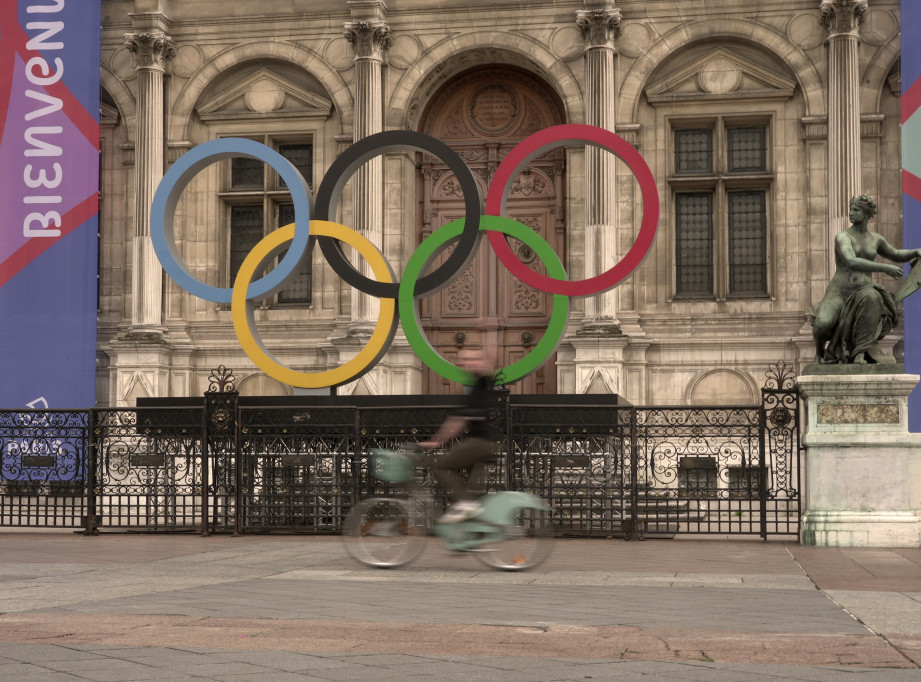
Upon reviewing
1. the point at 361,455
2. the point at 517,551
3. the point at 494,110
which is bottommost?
the point at 517,551

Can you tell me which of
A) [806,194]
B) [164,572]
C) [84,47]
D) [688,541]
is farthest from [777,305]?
[164,572]

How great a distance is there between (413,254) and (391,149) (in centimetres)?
193

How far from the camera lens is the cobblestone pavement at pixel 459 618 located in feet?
22.9

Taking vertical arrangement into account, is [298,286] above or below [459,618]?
above

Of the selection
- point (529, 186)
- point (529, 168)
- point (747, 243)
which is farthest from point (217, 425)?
point (747, 243)

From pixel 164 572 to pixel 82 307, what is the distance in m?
16.6

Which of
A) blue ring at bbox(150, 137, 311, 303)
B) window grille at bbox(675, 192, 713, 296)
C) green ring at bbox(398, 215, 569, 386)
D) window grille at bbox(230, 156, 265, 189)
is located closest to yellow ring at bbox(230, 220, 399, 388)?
blue ring at bbox(150, 137, 311, 303)

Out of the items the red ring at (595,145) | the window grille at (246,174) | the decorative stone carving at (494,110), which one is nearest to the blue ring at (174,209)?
the red ring at (595,145)

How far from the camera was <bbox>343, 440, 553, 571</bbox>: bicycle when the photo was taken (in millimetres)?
12445

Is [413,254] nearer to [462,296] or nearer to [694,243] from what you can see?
[462,296]

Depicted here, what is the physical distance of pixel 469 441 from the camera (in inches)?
488

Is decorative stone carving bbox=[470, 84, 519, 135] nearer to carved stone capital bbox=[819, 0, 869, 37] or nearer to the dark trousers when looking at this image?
carved stone capital bbox=[819, 0, 869, 37]

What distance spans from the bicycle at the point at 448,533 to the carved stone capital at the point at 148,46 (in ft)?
65.4

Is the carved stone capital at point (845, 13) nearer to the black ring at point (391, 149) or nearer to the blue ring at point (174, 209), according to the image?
the black ring at point (391, 149)
